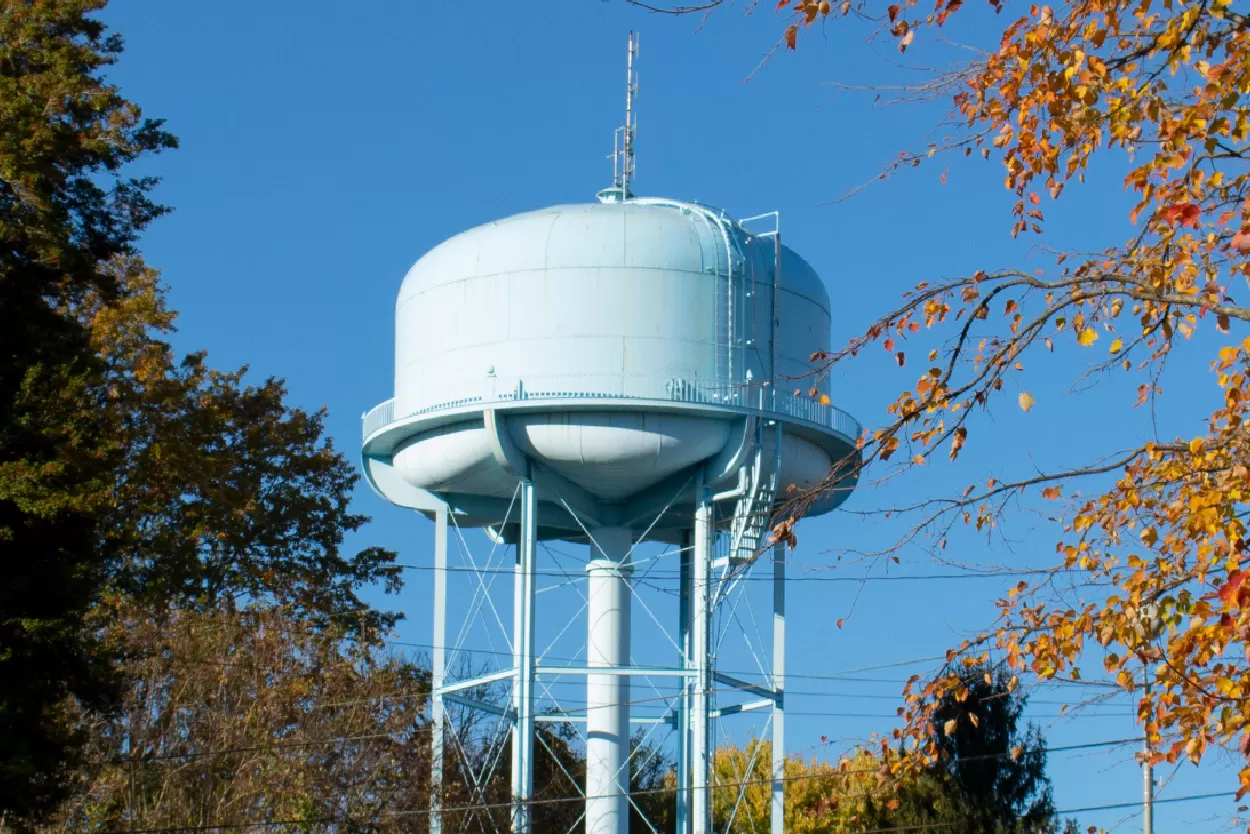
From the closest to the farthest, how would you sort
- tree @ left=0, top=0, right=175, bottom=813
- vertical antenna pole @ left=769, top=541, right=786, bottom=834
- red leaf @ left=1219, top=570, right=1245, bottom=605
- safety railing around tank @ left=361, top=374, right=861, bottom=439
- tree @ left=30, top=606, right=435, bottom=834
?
red leaf @ left=1219, top=570, right=1245, bottom=605 → tree @ left=0, top=0, right=175, bottom=813 → tree @ left=30, top=606, right=435, bottom=834 → safety railing around tank @ left=361, top=374, right=861, bottom=439 → vertical antenna pole @ left=769, top=541, right=786, bottom=834

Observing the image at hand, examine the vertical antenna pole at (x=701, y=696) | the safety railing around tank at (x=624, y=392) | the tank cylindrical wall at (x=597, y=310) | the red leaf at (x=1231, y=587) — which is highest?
the tank cylindrical wall at (x=597, y=310)

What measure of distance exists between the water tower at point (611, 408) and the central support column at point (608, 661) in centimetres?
4

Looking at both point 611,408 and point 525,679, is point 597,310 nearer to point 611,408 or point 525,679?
point 611,408

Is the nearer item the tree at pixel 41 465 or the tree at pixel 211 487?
the tree at pixel 41 465

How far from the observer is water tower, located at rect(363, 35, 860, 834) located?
30.5 meters

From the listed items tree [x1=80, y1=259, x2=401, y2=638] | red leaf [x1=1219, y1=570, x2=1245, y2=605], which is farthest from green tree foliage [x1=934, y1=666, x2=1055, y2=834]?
red leaf [x1=1219, y1=570, x2=1245, y2=605]

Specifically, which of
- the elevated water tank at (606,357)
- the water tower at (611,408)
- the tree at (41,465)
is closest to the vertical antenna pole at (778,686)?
the water tower at (611,408)

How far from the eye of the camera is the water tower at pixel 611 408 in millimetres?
30469

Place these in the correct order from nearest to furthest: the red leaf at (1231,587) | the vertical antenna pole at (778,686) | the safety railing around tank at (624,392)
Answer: the red leaf at (1231,587) → the safety railing around tank at (624,392) → the vertical antenna pole at (778,686)

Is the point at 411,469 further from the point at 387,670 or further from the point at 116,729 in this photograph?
the point at 116,729

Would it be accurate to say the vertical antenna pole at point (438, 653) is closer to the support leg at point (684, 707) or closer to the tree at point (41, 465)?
the support leg at point (684, 707)

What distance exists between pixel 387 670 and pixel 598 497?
182 inches

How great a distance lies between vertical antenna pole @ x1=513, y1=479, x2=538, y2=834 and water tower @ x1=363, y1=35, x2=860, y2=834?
0.03m

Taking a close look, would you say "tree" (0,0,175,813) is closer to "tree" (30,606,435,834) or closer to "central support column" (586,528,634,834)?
"tree" (30,606,435,834)
